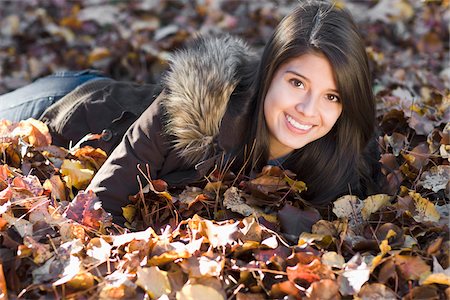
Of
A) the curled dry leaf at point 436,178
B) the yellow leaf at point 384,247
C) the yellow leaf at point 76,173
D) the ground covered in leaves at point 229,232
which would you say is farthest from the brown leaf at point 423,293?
the yellow leaf at point 76,173

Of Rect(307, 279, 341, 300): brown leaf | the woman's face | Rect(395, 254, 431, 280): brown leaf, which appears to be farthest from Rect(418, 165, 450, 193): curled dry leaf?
Rect(307, 279, 341, 300): brown leaf

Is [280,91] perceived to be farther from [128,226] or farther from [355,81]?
[128,226]

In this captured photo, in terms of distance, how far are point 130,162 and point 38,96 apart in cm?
82

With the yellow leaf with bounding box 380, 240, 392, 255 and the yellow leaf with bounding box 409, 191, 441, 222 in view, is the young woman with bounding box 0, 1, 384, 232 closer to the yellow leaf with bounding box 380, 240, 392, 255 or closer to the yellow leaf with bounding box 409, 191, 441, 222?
the yellow leaf with bounding box 409, 191, 441, 222

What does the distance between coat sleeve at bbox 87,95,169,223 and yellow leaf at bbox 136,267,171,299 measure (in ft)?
1.79

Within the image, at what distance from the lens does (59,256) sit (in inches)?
61.7

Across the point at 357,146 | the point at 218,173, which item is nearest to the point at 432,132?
the point at 357,146

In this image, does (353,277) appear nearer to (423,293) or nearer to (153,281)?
(423,293)

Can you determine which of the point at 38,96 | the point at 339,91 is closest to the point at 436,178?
the point at 339,91

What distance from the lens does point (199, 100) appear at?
2180mm

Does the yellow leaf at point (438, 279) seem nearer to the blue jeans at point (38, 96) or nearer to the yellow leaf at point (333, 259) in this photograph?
the yellow leaf at point (333, 259)

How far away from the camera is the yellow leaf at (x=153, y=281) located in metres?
1.47

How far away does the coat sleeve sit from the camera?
2061 mm

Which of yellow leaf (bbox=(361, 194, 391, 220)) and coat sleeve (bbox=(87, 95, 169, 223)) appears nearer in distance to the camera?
yellow leaf (bbox=(361, 194, 391, 220))
